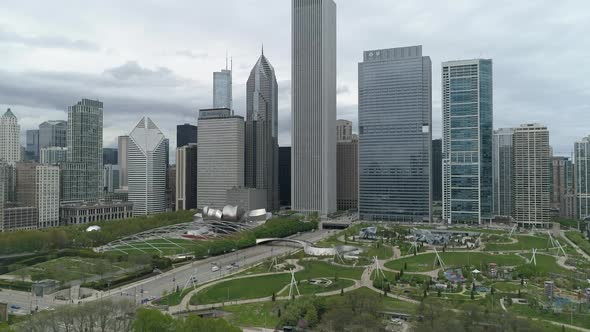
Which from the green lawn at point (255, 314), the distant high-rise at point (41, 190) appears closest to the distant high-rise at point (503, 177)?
the green lawn at point (255, 314)

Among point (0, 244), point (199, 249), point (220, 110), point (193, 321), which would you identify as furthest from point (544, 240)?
point (220, 110)

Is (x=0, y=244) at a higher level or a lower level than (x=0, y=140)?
lower

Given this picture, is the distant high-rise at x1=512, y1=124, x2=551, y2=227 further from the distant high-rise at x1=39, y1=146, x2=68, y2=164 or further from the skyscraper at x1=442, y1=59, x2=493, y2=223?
the distant high-rise at x1=39, y1=146, x2=68, y2=164

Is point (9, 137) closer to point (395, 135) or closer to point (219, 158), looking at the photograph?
point (219, 158)

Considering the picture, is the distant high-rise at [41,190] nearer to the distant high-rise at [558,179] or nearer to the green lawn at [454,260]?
the green lawn at [454,260]

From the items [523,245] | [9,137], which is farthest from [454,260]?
[9,137]

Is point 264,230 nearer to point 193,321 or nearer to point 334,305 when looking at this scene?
point 334,305
